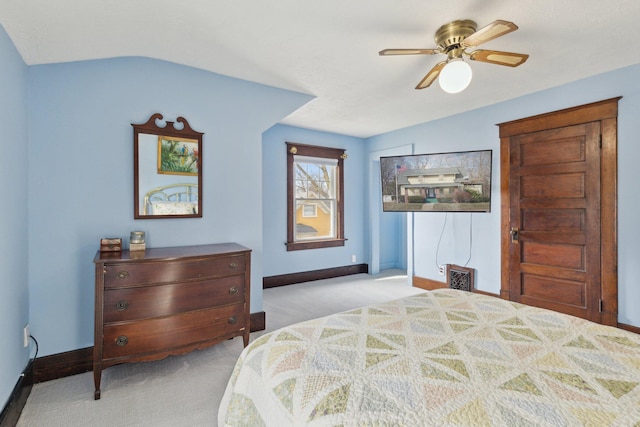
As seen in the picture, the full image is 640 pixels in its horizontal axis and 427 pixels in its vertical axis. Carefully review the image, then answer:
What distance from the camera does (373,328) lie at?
145 centimetres

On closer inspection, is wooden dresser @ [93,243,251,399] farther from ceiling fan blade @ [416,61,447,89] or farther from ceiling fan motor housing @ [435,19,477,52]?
ceiling fan motor housing @ [435,19,477,52]

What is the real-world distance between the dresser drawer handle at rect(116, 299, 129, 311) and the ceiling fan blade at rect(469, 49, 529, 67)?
292cm

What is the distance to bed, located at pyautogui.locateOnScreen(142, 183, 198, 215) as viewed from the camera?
2.62m

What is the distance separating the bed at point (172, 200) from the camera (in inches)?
103

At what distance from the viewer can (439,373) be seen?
105 centimetres

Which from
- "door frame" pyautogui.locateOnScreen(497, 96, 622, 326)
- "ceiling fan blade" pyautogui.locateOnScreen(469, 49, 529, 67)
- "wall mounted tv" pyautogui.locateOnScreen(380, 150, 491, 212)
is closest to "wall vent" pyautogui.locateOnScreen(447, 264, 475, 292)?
"wall mounted tv" pyautogui.locateOnScreen(380, 150, 491, 212)

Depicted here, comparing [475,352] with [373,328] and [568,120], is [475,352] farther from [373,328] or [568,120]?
[568,120]

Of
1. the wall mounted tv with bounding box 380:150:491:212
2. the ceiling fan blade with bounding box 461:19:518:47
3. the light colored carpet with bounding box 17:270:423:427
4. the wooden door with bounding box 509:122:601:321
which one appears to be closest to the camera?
the ceiling fan blade with bounding box 461:19:518:47

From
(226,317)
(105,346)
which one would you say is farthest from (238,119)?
(105,346)

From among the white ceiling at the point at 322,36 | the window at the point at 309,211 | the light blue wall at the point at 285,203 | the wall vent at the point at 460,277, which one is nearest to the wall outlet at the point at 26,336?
the white ceiling at the point at 322,36

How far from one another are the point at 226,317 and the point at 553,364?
2140 millimetres

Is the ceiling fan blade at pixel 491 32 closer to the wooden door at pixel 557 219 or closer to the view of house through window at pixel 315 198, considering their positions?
the wooden door at pixel 557 219

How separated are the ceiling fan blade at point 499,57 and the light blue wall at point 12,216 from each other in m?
2.89

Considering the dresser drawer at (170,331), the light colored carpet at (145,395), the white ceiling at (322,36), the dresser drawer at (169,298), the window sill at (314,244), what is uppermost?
the white ceiling at (322,36)
